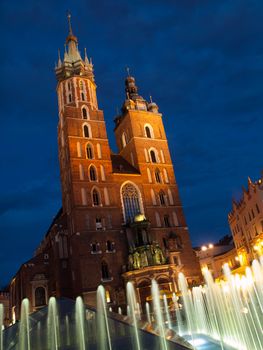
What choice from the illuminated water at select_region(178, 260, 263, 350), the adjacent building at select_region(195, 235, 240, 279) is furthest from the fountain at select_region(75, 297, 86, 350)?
the adjacent building at select_region(195, 235, 240, 279)

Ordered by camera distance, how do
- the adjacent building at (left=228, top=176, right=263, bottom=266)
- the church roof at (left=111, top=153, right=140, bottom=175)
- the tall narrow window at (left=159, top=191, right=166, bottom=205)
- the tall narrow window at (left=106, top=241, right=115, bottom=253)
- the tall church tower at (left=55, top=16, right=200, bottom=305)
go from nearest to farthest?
1. the tall church tower at (left=55, top=16, right=200, bottom=305)
2. the tall narrow window at (left=106, top=241, right=115, bottom=253)
3. the adjacent building at (left=228, top=176, right=263, bottom=266)
4. the church roof at (left=111, top=153, right=140, bottom=175)
5. the tall narrow window at (left=159, top=191, right=166, bottom=205)

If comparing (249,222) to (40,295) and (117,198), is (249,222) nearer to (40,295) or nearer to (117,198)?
(117,198)

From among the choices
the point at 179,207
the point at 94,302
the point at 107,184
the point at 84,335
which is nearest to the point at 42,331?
the point at 84,335

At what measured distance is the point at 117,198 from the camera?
51.1 meters

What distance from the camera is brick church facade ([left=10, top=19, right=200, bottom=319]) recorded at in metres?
45.2

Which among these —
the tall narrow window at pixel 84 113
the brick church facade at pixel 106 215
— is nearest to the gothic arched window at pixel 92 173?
the brick church facade at pixel 106 215

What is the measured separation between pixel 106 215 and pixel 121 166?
33.2 ft

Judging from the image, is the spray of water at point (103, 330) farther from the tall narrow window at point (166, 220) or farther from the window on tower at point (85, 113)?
the window on tower at point (85, 113)

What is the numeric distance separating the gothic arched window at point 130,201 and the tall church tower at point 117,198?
0.16m

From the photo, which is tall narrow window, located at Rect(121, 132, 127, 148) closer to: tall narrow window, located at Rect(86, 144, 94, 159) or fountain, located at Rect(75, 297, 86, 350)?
tall narrow window, located at Rect(86, 144, 94, 159)

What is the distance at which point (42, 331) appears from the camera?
1537cm

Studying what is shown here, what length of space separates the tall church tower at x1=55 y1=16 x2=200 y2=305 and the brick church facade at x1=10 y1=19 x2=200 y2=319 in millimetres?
136

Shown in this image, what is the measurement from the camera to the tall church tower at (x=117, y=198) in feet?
148

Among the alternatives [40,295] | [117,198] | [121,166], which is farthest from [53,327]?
[121,166]
